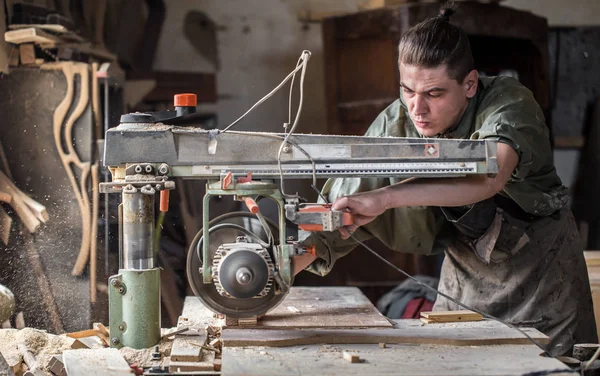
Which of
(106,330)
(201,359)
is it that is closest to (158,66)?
(106,330)

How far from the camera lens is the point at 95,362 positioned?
5.98ft

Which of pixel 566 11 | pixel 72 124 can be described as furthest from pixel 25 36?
pixel 566 11

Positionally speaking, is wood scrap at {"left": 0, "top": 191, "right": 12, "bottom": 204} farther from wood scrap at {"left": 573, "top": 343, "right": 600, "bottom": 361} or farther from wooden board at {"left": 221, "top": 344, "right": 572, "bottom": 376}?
wood scrap at {"left": 573, "top": 343, "right": 600, "bottom": 361}

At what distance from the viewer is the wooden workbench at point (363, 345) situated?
1.73m

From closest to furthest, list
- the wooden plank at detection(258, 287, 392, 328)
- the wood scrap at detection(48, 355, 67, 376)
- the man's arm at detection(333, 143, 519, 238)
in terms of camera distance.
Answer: the wood scrap at detection(48, 355, 67, 376)
the man's arm at detection(333, 143, 519, 238)
the wooden plank at detection(258, 287, 392, 328)

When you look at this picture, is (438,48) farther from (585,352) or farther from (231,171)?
(585,352)

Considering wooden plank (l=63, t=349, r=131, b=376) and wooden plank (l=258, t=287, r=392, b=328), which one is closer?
wooden plank (l=63, t=349, r=131, b=376)

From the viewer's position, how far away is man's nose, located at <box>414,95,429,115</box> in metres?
2.34

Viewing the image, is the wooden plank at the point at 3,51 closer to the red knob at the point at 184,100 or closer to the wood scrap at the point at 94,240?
the wood scrap at the point at 94,240

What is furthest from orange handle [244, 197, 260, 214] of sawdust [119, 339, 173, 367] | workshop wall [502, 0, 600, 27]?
workshop wall [502, 0, 600, 27]

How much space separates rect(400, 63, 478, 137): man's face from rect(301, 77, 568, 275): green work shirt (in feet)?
0.18

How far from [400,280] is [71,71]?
228 centimetres

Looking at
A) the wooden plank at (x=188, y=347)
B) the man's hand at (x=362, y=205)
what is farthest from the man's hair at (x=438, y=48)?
the wooden plank at (x=188, y=347)

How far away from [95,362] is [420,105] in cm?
119
